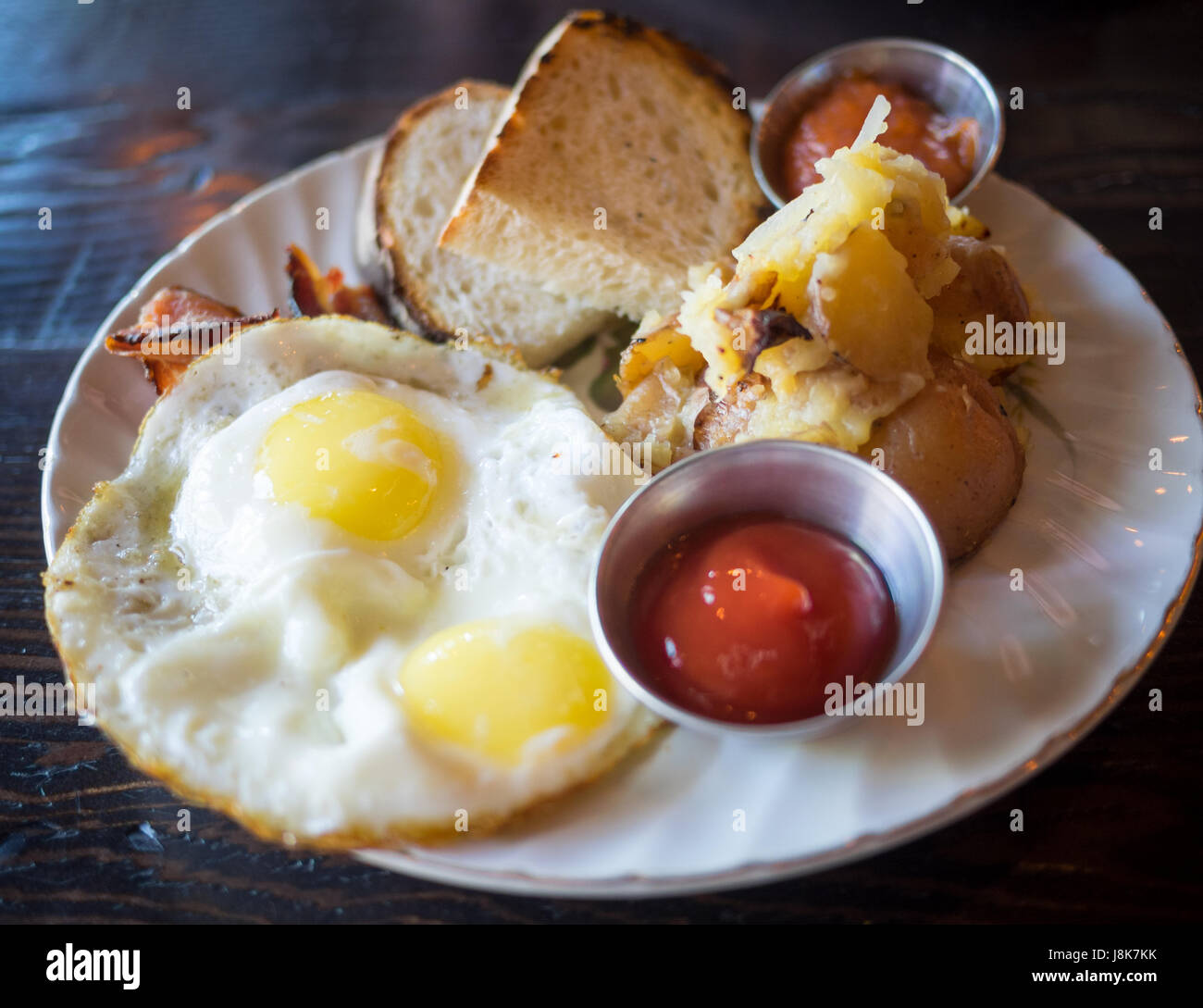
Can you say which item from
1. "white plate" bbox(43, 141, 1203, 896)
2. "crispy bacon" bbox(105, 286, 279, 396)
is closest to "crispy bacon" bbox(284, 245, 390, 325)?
"crispy bacon" bbox(105, 286, 279, 396)

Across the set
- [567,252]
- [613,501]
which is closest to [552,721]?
[613,501]

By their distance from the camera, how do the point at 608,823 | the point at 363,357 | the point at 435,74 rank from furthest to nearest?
1. the point at 435,74
2. the point at 363,357
3. the point at 608,823

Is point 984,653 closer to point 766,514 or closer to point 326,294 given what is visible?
point 766,514

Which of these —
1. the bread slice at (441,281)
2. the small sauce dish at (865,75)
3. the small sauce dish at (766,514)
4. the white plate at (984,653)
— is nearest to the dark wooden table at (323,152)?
the white plate at (984,653)

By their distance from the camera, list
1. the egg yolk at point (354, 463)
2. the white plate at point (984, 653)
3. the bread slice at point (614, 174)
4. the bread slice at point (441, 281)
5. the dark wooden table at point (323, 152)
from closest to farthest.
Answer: the white plate at point (984, 653)
the dark wooden table at point (323, 152)
the egg yolk at point (354, 463)
the bread slice at point (614, 174)
the bread slice at point (441, 281)

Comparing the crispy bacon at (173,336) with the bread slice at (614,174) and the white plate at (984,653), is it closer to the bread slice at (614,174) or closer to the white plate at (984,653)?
the white plate at (984,653)
